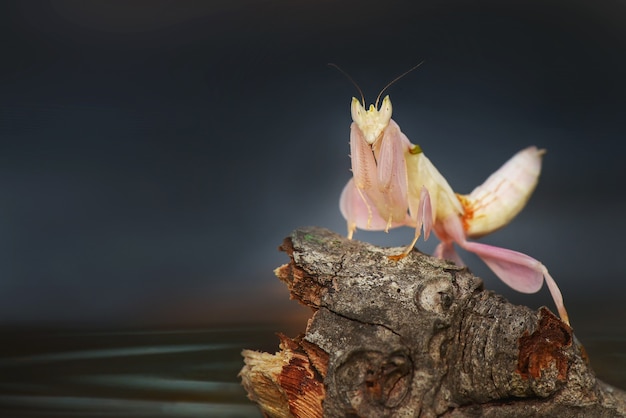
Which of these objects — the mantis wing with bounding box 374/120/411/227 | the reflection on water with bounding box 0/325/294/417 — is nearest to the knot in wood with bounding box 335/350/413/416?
the reflection on water with bounding box 0/325/294/417

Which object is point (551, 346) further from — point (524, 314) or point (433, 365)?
point (433, 365)

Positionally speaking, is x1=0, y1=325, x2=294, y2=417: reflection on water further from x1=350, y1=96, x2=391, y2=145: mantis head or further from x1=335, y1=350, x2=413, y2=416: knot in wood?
x1=350, y1=96, x2=391, y2=145: mantis head

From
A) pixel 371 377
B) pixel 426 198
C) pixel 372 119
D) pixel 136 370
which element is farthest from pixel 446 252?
pixel 136 370

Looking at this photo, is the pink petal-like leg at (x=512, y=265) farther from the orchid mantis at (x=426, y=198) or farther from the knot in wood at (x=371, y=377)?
the knot in wood at (x=371, y=377)

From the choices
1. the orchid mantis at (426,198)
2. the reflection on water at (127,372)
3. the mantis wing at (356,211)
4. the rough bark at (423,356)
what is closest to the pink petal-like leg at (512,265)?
the orchid mantis at (426,198)

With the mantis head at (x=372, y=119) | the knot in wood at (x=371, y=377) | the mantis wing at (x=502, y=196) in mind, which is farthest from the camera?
the mantis wing at (x=502, y=196)

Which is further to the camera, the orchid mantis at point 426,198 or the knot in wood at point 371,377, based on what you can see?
the orchid mantis at point 426,198
